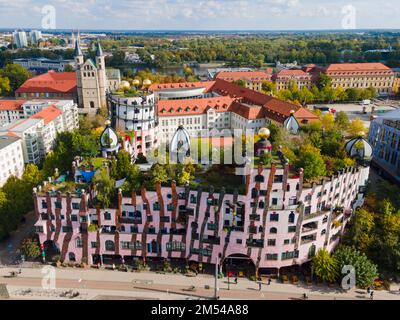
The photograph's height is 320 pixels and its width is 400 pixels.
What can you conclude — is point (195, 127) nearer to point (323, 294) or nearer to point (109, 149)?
point (109, 149)

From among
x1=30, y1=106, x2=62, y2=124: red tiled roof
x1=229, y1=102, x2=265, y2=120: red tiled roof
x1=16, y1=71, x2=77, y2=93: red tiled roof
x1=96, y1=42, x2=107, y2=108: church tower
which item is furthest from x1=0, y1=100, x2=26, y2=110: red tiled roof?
x1=229, y1=102, x2=265, y2=120: red tiled roof

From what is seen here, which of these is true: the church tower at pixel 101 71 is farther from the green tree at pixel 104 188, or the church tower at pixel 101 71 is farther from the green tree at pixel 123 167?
the green tree at pixel 104 188

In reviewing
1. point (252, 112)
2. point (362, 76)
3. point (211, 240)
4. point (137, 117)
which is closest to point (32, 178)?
point (137, 117)

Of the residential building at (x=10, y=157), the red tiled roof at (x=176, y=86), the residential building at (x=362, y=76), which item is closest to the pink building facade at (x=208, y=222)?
the residential building at (x=10, y=157)

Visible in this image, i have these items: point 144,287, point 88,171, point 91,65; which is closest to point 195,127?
point 91,65

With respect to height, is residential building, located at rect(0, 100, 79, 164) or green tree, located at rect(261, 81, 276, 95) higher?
green tree, located at rect(261, 81, 276, 95)

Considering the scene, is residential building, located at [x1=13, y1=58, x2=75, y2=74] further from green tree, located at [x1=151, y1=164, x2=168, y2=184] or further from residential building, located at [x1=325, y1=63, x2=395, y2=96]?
green tree, located at [x1=151, y1=164, x2=168, y2=184]
